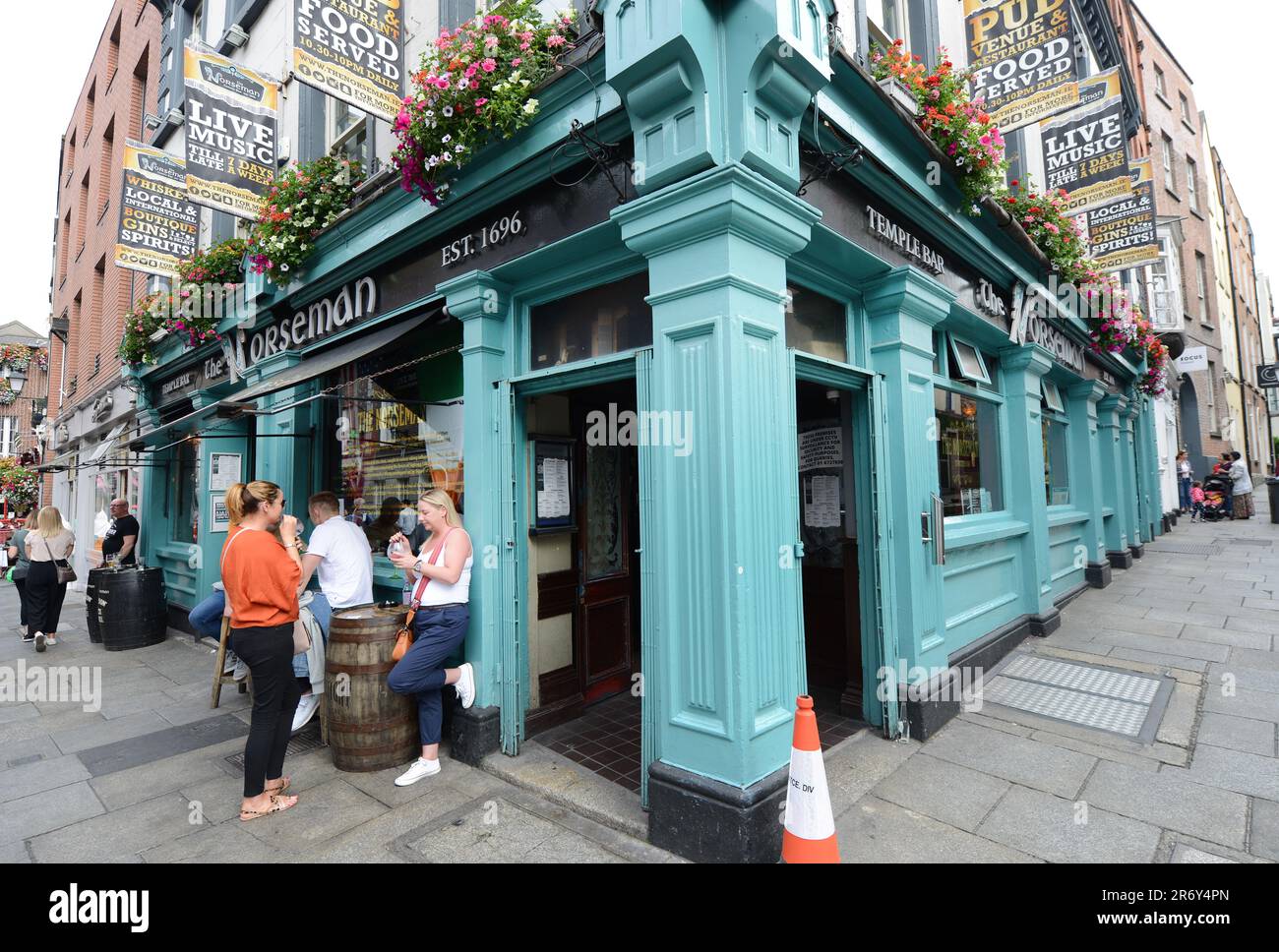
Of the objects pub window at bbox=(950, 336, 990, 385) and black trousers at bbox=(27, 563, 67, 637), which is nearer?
pub window at bbox=(950, 336, 990, 385)

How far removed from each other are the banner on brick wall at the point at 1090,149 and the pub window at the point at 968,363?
3.69m

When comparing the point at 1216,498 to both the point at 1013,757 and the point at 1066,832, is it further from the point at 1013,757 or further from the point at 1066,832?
the point at 1066,832

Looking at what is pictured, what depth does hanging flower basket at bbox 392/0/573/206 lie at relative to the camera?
163 inches

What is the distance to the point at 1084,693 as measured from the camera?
17.4ft

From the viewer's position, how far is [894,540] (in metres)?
4.75

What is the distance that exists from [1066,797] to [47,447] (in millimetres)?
26263

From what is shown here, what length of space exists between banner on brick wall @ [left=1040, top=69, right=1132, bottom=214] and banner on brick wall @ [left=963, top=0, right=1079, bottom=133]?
222 centimetres

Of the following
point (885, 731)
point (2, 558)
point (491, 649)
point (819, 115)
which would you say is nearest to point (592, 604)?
point (491, 649)

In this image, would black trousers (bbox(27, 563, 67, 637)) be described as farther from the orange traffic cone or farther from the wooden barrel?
the orange traffic cone

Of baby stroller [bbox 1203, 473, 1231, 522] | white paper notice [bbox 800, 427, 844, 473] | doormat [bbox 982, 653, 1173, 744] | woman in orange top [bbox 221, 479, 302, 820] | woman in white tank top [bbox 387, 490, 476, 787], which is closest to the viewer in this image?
woman in orange top [bbox 221, 479, 302, 820]

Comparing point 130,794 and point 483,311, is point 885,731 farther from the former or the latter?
point 130,794

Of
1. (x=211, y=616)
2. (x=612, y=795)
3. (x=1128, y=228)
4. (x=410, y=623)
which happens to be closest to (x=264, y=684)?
(x=410, y=623)

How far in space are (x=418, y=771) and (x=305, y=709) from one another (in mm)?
1498

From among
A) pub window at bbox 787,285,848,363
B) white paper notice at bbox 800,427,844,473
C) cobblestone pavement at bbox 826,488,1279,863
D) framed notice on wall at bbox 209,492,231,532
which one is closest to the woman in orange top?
cobblestone pavement at bbox 826,488,1279,863
